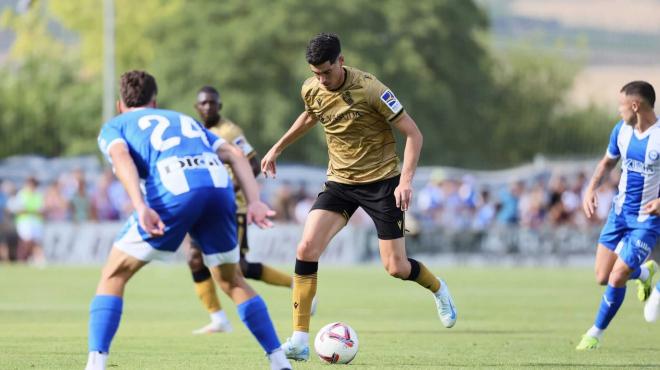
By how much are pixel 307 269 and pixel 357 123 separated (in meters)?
1.32

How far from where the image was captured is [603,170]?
12055 mm

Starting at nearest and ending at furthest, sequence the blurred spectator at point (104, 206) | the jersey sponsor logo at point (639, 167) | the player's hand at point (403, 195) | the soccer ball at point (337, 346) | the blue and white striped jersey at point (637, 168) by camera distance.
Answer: the player's hand at point (403, 195), the soccer ball at point (337, 346), the blue and white striped jersey at point (637, 168), the jersey sponsor logo at point (639, 167), the blurred spectator at point (104, 206)

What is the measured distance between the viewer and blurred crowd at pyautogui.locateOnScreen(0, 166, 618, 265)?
1182 inches

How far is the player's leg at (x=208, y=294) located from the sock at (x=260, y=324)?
4847 mm

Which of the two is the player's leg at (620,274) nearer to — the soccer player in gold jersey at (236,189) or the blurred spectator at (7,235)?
the soccer player in gold jersey at (236,189)

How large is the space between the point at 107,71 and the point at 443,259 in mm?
22882

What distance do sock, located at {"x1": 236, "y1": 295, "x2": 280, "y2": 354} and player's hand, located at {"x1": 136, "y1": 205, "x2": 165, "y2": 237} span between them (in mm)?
858

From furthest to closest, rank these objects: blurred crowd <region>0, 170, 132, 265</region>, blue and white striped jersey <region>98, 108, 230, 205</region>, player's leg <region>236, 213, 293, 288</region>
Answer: blurred crowd <region>0, 170, 132, 265</region> < player's leg <region>236, 213, 293, 288</region> < blue and white striped jersey <region>98, 108, 230, 205</region>

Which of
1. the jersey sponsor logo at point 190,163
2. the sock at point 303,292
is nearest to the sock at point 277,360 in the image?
the jersey sponsor logo at point 190,163

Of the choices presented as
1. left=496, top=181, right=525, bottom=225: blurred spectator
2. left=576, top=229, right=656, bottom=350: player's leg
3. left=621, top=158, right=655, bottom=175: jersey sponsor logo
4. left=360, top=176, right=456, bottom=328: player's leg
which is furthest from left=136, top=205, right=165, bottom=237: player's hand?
left=496, top=181, right=525, bottom=225: blurred spectator

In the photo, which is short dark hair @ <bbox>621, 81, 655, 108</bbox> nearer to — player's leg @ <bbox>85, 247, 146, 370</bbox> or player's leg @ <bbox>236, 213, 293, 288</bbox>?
player's leg @ <bbox>236, 213, 293, 288</bbox>

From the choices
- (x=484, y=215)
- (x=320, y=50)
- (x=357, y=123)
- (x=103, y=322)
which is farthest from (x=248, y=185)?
(x=484, y=215)

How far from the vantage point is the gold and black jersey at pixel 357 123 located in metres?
10.4

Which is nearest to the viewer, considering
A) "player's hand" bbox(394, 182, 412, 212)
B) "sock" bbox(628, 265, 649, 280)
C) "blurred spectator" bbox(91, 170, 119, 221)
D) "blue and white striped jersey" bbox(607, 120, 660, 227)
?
"player's hand" bbox(394, 182, 412, 212)
